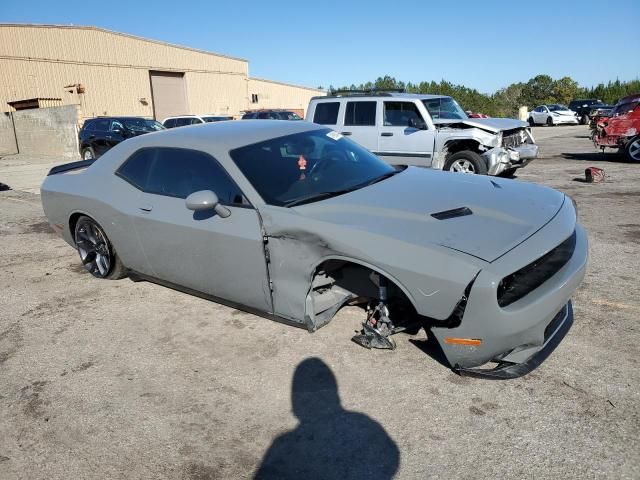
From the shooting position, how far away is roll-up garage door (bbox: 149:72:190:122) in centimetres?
3448

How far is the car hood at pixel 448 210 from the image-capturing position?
2709mm

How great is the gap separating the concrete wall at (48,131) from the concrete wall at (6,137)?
487mm

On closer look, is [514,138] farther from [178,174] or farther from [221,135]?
[178,174]

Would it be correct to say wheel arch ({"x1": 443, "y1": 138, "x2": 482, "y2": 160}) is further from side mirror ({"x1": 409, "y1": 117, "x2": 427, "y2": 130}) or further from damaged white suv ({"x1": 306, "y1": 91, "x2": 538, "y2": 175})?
side mirror ({"x1": 409, "y1": 117, "x2": 427, "y2": 130})

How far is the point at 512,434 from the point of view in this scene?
8.04 ft

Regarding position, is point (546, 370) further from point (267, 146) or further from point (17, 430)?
point (17, 430)

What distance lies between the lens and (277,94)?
4875cm

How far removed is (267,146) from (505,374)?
2.32 meters

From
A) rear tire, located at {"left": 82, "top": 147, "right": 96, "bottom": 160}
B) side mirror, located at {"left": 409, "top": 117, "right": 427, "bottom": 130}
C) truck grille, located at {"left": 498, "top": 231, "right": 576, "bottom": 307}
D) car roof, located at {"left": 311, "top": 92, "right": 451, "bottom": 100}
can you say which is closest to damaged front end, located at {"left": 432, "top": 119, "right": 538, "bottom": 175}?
side mirror, located at {"left": 409, "top": 117, "right": 427, "bottom": 130}

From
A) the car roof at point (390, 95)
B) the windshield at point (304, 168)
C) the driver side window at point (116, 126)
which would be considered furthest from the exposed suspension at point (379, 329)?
the driver side window at point (116, 126)

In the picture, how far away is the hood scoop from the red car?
11554mm

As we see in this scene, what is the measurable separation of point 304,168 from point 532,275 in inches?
70.5

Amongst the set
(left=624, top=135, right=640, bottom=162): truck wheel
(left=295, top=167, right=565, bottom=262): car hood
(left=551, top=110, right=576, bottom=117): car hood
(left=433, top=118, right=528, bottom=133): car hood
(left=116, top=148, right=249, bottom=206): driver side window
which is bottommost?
(left=624, top=135, right=640, bottom=162): truck wheel

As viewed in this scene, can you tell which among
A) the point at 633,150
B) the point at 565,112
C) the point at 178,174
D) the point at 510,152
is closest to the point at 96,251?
the point at 178,174
